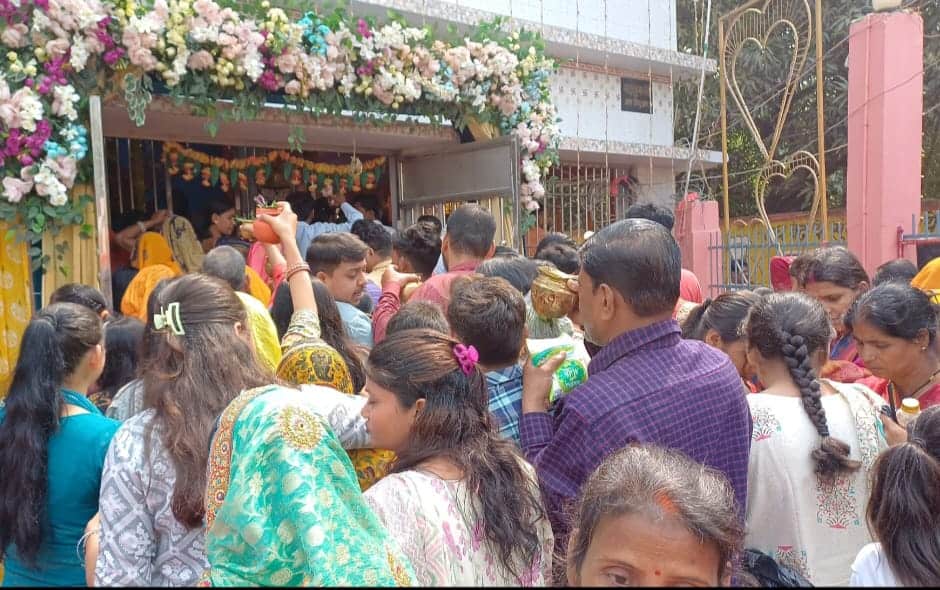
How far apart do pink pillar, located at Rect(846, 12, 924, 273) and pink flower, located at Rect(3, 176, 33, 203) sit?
6.11 metres

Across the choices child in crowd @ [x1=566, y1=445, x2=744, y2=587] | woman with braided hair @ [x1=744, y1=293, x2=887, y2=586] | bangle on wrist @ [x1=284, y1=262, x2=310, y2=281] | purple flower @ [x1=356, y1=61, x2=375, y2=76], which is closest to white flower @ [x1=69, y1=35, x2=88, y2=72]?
purple flower @ [x1=356, y1=61, x2=375, y2=76]

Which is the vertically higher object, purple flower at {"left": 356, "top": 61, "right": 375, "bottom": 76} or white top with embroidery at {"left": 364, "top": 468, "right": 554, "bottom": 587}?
purple flower at {"left": 356, "top": 61, "right": 375, "bottom": 76}

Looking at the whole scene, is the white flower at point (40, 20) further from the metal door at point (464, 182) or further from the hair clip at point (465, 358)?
the hair clip at point (465, 358)

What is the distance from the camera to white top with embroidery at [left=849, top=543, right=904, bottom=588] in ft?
5.60

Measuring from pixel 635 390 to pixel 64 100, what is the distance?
14.7 ft

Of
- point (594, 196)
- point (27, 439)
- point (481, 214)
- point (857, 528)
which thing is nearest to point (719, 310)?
point (857, 528)

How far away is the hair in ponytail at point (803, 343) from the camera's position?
224cm

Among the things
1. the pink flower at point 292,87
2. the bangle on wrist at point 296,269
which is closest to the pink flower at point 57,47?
the pink flower at point 292,87

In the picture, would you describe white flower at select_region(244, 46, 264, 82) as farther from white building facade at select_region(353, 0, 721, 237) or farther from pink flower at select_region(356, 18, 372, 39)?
white building facade at select_region(353, 0, 721, 237)

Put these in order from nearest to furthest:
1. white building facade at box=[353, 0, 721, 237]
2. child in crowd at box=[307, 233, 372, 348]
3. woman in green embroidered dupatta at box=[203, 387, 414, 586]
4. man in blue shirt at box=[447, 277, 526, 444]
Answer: woman in green embroidered dupatta at box=[203, 387, 414, 586] < man in blue shirt at box=[447, 277, 526, 444] < child in crowd at box=[307, 233, 372, 348] < white building facade at box=[353, 0, 721, 237]

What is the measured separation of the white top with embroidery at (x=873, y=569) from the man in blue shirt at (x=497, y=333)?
991 mm

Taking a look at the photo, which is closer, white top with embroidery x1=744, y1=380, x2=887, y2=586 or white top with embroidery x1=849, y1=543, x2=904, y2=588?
white top with embroidery x1=849, y1=543, x2=904, y2=588

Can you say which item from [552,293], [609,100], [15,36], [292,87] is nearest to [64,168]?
[15,36]

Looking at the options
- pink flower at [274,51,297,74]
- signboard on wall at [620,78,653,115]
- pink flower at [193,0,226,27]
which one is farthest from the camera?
signboard on wall at [620,78,653,115]
